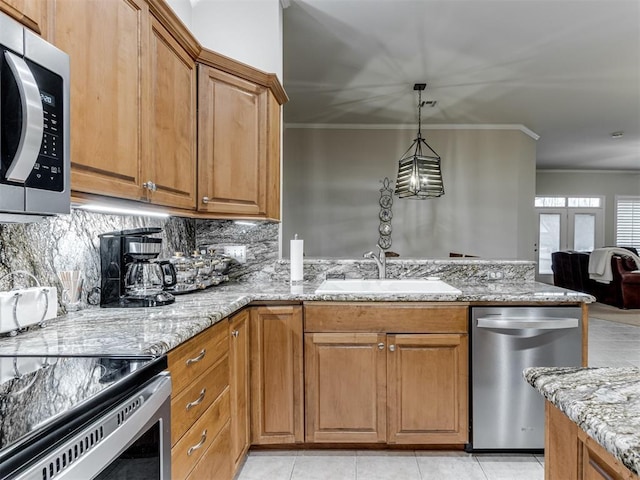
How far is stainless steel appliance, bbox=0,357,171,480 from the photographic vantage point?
676mm

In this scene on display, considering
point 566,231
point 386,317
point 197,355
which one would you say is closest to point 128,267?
point 197,355

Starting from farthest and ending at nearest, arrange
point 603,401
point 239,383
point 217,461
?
point 239,383
point 217,461
point 603,401

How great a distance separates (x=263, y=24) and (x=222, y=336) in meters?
2.22

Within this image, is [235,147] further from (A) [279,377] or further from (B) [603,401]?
(B) [603,401]

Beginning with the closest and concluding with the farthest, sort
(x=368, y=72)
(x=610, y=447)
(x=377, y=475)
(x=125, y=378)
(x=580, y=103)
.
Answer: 1. (x=610, y=447)
2. (x=125, y=378)
3. (x=377, y=475)
4. (x=368, y=72)
5. (x=580, y=103)

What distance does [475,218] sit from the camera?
617 cm

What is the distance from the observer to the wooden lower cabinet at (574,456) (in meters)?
0.65

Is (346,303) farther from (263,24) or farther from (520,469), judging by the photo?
(263,24)

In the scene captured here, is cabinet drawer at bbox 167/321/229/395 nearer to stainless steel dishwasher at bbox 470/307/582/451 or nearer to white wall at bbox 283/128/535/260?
stainless steel dishwasher at bbox 470/307/582/451

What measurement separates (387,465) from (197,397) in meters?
1.25

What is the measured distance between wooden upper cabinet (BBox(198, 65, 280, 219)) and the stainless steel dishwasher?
1.44m

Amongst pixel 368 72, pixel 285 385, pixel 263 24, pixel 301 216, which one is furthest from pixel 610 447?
pixel 301 216

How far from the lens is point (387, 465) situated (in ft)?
7.14

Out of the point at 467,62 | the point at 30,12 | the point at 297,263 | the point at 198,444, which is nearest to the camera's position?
the point at 30,12
